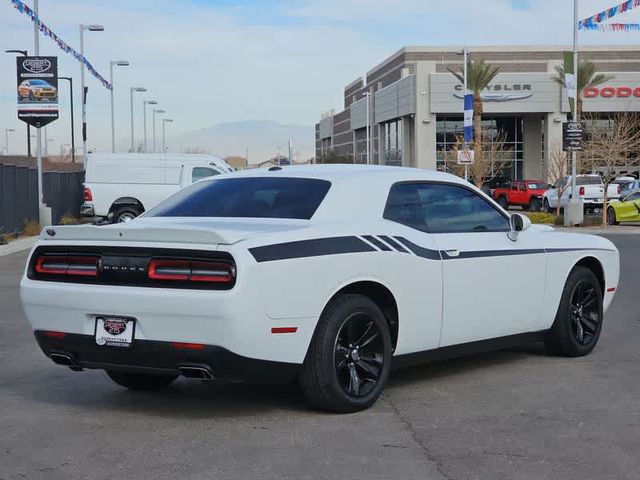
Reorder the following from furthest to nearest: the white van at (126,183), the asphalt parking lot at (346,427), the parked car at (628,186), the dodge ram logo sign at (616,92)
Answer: the dodge ram logo sign at (616,92)
the parked car at (628,186)
the white van at (126,183)
the asphalt parking lot at (346,427)

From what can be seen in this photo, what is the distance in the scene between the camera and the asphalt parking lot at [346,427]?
5293 mm

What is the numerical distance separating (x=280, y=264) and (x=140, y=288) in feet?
2.83

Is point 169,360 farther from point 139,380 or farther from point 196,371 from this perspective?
point 139,380

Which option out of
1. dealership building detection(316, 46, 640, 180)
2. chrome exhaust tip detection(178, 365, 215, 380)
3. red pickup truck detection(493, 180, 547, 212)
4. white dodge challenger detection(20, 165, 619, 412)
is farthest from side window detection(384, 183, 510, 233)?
dealership building detection(316, 46, 640, 180)

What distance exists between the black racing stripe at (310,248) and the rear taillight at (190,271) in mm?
202

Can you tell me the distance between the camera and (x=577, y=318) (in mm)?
8680

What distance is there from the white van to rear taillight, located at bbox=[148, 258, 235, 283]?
1003 inches

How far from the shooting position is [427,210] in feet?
24.3

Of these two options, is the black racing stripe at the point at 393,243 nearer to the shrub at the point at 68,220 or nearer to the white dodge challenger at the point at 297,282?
the white dodge challenger at the point at 297,282

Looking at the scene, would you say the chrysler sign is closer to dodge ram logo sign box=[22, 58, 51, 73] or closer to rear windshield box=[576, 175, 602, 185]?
rear windshield box=[576, 175, 602, 185]

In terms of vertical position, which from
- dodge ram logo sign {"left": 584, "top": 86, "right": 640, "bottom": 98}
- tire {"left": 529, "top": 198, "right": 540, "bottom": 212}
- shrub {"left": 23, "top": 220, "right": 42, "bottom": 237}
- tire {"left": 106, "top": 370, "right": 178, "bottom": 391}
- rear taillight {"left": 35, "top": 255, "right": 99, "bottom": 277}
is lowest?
tire {"left": 106, "top": 370, "right": 178, "bottom": 391}

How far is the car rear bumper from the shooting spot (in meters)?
5.97

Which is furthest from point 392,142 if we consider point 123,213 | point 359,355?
point 359,355

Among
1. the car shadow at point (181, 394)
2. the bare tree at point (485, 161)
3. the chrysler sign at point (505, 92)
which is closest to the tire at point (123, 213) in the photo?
the bare tree at point (485, 161)
